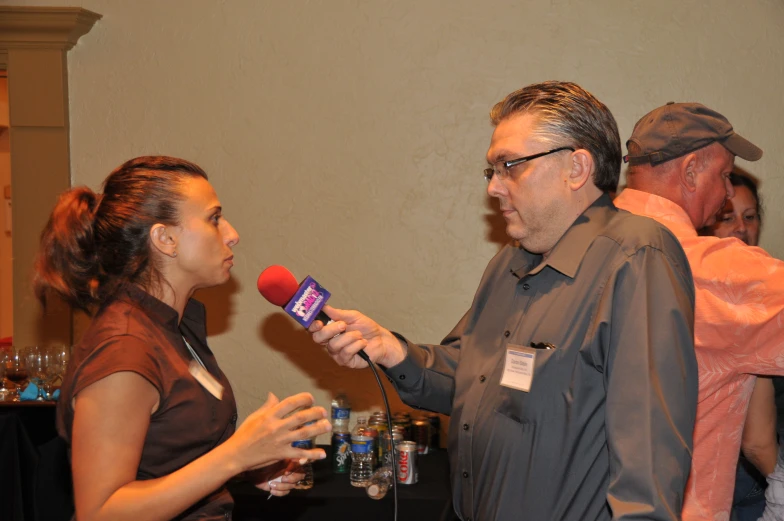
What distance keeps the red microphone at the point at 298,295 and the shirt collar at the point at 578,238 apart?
1.68 feet

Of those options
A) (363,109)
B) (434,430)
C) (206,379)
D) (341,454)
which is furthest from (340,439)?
(363,109)

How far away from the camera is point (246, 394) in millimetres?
3934

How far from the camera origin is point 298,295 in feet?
5.84

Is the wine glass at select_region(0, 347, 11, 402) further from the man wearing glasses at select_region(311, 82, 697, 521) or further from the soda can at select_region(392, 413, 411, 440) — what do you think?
the man wearing glasses at select_region(311, 82, 697, 521)

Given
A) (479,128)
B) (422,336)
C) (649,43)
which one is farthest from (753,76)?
(422,336)

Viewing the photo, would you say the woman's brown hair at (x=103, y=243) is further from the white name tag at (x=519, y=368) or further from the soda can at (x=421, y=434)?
the soda can at (x=421, y=434)

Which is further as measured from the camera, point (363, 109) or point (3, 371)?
point (363, 109)

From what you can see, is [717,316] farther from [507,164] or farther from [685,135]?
[507,164]

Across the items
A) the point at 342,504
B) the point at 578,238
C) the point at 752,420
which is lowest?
the point at 342,504

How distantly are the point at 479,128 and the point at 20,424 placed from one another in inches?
97.4

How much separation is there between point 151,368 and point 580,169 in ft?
3.61

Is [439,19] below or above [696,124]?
above

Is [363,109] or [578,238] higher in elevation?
[363,109]

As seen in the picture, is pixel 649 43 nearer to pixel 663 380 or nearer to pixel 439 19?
pixel 439 19
